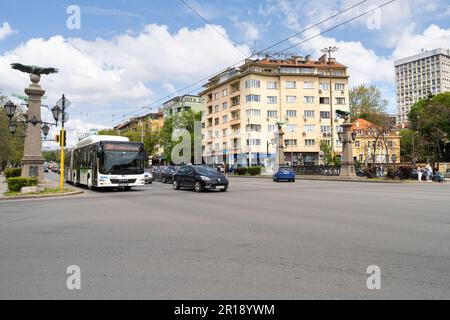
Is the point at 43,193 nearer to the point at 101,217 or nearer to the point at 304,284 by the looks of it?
the point at 101,217

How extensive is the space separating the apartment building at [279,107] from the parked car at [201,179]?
44.4m

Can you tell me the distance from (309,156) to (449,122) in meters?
24.1

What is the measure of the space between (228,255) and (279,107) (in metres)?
65.9

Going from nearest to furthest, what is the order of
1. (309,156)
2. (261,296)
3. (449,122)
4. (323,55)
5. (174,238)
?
(261,296)
(174,238)
(449,122)
(309,156)
(323,55)

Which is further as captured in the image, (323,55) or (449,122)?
(323,55)

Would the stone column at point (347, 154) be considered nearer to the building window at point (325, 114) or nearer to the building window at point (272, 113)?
the building window at point (272, 113)

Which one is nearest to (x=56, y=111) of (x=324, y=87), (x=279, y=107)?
(x=279, y=107)

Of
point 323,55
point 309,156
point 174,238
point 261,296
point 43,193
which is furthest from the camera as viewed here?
point 323,55

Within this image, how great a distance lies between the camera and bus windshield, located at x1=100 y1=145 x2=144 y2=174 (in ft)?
68.9

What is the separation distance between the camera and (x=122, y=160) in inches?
843

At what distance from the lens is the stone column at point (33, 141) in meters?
23.8

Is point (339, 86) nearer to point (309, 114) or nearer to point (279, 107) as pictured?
point (309, 114)
